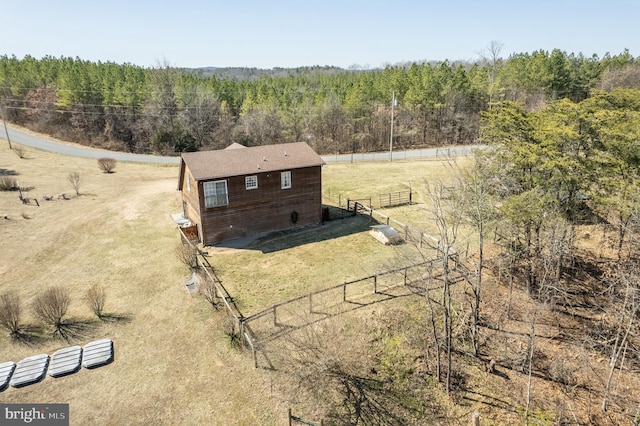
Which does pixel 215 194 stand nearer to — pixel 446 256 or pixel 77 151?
pixel 446 256

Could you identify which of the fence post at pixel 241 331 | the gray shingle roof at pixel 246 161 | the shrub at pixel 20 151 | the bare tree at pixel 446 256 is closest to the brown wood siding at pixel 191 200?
the gray shingle roof at pixel 246 161

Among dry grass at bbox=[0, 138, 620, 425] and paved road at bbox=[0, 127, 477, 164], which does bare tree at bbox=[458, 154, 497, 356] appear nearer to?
dry grass at bbox=[0, 138, 620, 425]

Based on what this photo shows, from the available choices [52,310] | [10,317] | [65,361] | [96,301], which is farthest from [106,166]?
[65,361]

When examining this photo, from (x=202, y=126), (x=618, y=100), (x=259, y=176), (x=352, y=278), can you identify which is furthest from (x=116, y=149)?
(x=618, y=100)

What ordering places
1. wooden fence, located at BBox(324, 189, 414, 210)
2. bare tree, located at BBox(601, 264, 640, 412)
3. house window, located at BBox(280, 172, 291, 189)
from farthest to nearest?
wooden fence, located at BBox(324, 189, 414, 210) → house window, located at BBox(280, 172, 291, 189) → bare tree, located at BBox(601, 264, 640, 412)

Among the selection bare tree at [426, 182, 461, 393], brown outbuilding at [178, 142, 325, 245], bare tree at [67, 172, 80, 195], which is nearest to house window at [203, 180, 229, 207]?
brown outbuilding at [178, 142, 325, 245]

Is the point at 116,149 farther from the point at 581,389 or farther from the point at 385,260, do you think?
the point at 581,389

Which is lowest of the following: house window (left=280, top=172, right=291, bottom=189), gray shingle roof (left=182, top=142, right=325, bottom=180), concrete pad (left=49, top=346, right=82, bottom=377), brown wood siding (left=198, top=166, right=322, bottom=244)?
concrete pad (left=49, top=346, right=82, bottom=377)

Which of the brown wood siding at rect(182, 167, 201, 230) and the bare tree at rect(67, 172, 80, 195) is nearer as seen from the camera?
the brown wood siding at rect(182, 167, 201, 230)
